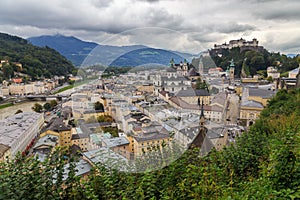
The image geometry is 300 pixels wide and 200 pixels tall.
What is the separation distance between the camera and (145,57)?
9.57 ft

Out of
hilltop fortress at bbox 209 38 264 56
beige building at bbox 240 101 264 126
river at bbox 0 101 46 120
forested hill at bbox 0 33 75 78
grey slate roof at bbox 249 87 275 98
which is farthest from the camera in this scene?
forested hill at bbox 0 33 75 78

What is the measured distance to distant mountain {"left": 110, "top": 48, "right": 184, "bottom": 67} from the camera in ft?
9.22

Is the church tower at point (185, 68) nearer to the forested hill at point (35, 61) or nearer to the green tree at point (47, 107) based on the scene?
the green tree at point (47, 107)

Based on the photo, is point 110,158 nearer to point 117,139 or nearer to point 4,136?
point 117,139

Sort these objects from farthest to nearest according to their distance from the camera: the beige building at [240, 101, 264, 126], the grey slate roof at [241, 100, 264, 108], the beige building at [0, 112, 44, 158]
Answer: the grey slate roof at [241, 100, 264, 108] → the beige building at [240, 101, 264, 126] → the beige building at [0, 112, 44, 158]

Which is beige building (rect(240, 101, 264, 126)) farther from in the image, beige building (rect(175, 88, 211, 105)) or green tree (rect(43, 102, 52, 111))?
green tree (rect(43, 102, 52, 111))

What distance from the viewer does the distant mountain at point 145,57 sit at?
2.81 meters

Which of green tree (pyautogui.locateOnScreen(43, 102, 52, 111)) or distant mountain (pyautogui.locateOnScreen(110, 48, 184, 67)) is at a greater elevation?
distant mountain (pyautogui.locateOnScreen(110, 48, 184, 67))

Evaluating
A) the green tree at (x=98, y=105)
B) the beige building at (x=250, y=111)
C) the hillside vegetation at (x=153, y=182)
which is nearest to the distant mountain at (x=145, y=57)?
the green tree at (x=98, y=105)

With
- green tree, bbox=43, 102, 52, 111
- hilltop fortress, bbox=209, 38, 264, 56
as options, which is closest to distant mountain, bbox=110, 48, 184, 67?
green tree, bbox=43, 102, 52, 111

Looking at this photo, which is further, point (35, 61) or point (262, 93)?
point (35, 61)

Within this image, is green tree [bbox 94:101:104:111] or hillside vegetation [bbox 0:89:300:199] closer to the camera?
hillside vegetation [bbox 0:89:300:199]

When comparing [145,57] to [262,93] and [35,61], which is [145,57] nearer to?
[262,93]

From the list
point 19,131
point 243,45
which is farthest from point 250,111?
point 243,45
